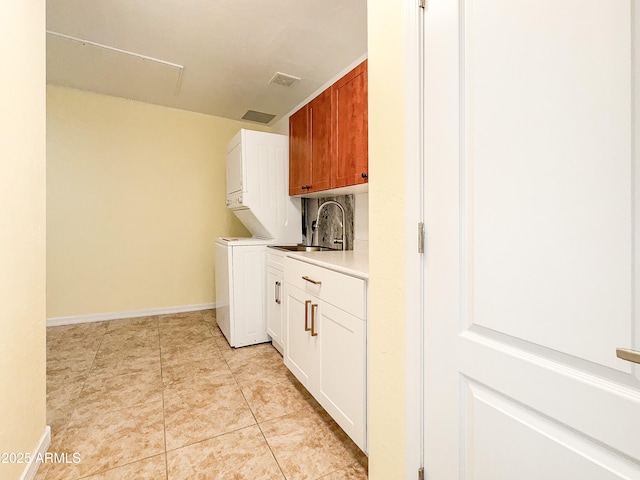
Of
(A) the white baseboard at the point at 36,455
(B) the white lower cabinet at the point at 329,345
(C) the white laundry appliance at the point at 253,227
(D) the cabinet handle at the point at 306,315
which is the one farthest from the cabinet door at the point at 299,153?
(A) the white baseboard at the point at 36,455

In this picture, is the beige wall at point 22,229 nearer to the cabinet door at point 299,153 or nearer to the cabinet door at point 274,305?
the cabinet door at point 274,305

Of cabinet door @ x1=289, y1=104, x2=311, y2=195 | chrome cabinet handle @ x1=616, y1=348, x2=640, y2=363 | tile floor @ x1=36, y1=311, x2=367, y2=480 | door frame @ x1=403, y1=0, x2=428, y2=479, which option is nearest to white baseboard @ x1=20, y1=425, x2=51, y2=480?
tile floor @ x1=36, y1=311, x2=367, y2=480

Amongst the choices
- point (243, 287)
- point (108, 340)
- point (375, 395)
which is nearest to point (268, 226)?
point (243, 287)

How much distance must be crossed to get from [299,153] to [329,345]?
1806mm

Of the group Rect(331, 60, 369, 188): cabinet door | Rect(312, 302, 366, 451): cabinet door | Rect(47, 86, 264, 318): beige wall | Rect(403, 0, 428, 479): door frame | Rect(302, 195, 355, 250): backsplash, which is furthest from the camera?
Rect(47, 86, 264, 318): beige wall

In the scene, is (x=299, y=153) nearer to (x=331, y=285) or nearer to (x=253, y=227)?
(x=253, y=227)

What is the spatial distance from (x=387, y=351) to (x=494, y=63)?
914 millimetres

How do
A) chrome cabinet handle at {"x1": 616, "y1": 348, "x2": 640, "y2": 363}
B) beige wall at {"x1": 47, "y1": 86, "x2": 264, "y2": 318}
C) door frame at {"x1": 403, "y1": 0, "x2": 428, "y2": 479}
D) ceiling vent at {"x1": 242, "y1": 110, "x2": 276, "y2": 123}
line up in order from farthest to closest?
ceiling vent at {"x1": 242, "y1": 110, "x2": 276, "y2": 123} < beige wall at {"x1": 47, "y1": 86, "x2": 264, "y2": 318} < door frame at {"x1": 403, "y1": 0, "x2": 428, "y2": 479} < chrome cabinet handle at {"x1": 616, "y1": 348, "x2": 640, "y2": 363}

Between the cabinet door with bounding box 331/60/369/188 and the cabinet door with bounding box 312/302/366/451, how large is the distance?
0.92 m

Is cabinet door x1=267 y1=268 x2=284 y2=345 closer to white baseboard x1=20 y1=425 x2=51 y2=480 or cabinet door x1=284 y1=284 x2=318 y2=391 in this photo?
cabinet door x1=284 y1=284 x2=318 y2=391

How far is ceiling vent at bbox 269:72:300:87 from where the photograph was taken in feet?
9.02

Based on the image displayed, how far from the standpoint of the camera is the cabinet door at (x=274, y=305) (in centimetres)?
252

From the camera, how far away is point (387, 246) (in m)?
1.04

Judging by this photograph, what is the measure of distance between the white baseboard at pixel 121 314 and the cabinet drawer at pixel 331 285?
7.65 feet
